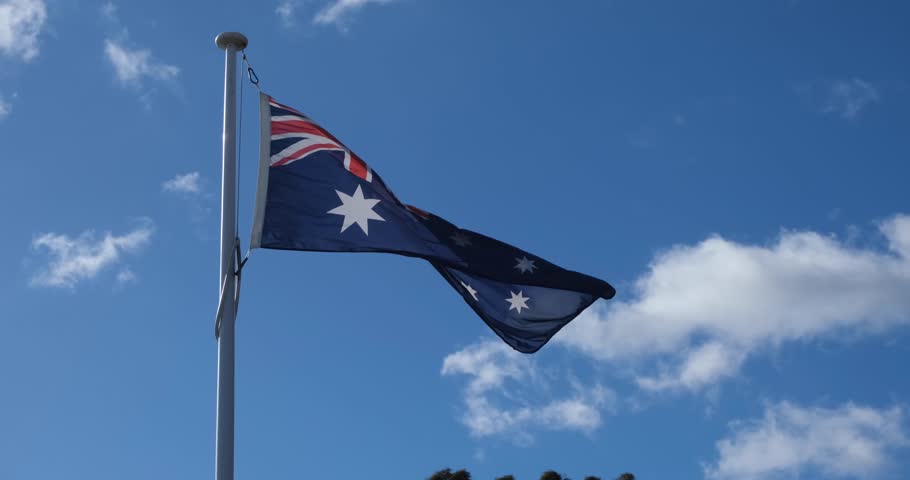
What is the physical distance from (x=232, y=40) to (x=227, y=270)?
3131 millimetres

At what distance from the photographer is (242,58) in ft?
43.4

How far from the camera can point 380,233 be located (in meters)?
12.4

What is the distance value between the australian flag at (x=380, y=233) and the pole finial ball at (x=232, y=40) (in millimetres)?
642

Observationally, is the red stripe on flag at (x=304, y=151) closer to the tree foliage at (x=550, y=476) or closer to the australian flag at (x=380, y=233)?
the australian flag at (x=380, y=233)

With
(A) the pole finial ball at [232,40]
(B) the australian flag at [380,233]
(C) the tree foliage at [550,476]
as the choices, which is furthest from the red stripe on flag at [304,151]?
(C) the tree foliage at [550,476]

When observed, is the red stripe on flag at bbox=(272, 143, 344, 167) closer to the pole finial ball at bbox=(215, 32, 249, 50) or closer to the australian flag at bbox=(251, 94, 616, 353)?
the australian flag at bbox=(251, 94, 616, 353)

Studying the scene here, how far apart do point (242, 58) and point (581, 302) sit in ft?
17.2

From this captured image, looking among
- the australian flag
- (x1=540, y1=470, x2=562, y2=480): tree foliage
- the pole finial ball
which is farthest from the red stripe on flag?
(x1=540, y1=470, x2=562, y2=480): tree foliage

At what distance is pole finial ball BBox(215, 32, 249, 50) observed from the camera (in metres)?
12.9

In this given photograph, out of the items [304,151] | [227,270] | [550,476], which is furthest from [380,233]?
[550,476]

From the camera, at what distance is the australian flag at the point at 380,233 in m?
11.8

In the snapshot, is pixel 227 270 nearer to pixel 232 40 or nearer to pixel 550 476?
pixel 232 40

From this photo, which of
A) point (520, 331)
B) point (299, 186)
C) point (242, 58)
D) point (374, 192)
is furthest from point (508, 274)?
point (242, 58)

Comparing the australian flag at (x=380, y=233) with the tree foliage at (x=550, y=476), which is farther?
the tree foliage at (x=550, y=476)
